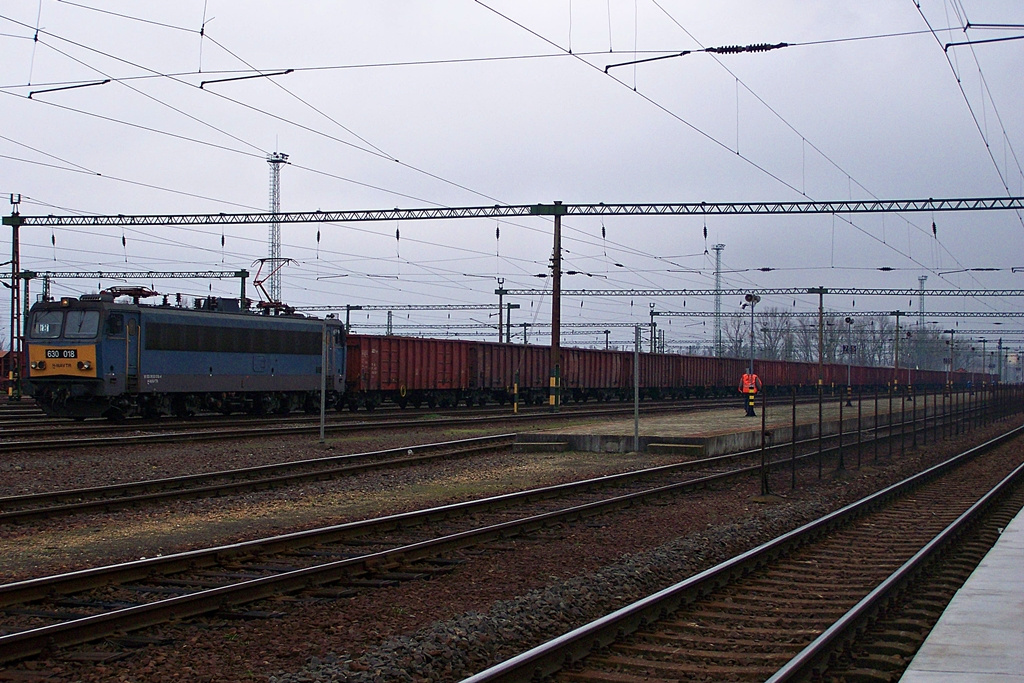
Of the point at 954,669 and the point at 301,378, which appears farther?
the point at 301,378

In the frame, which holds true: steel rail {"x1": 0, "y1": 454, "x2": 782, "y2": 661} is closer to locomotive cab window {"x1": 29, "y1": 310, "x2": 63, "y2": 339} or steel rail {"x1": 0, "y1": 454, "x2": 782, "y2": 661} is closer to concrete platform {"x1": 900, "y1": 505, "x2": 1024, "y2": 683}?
concrete platform {"x1": 900, "y1": 505, "x2": 1024, "y2": 683}

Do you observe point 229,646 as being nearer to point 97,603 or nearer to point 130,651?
point 130,651

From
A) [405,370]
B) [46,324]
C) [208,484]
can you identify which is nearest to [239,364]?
[46,324]

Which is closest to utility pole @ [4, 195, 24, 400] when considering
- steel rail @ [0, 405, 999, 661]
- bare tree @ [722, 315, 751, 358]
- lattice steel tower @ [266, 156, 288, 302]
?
lattice steel tower @ [266, 156, 288, 302]

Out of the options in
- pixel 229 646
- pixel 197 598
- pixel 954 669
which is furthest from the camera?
pixel 197 598

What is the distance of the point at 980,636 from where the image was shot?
7137 millimetres

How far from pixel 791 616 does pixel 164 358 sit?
2218 cm

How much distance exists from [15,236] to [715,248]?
140ft

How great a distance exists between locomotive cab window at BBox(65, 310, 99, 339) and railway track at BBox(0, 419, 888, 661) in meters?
16.0

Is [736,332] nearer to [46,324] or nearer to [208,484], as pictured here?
Answer: [46,324]

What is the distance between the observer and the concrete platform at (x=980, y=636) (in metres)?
6.19

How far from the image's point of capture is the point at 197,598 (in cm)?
761

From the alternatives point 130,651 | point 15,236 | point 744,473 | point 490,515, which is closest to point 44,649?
point 130,651

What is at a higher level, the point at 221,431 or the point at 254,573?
the point at 221,431
